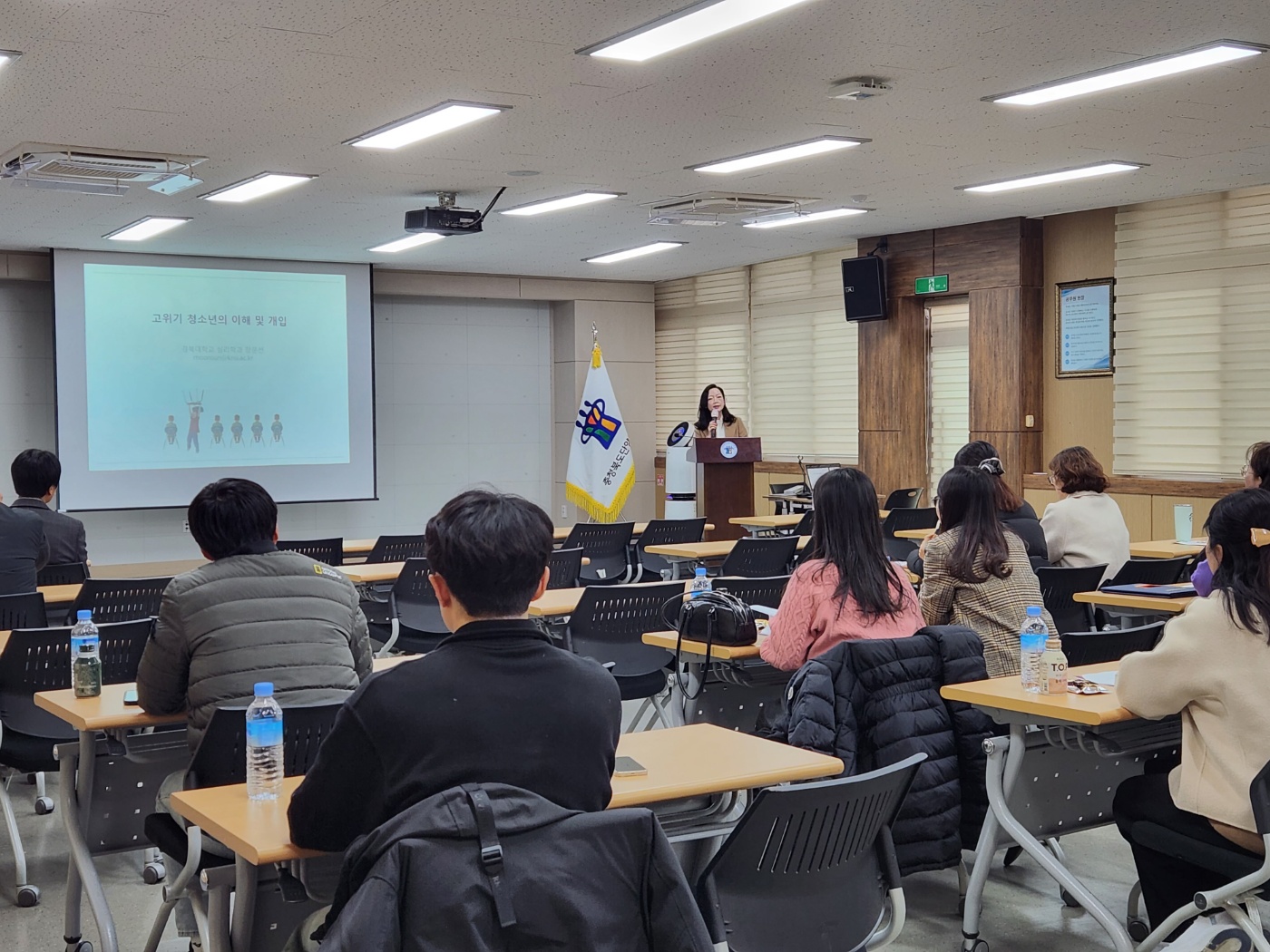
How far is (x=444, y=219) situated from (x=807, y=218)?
2.76 meters

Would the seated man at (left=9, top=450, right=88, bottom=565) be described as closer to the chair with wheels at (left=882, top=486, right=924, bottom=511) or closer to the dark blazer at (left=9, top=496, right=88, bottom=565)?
the dark blazer at (left=9, top=496, right=88, bottom=565)

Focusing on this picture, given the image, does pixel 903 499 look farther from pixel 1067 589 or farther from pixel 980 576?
pixel 980 576

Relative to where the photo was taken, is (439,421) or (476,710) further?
(439,421)

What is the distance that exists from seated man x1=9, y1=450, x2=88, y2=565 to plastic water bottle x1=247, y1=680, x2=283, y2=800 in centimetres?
334

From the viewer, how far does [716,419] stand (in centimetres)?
1102

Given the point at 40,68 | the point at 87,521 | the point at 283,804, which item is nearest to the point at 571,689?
the point at 283,804

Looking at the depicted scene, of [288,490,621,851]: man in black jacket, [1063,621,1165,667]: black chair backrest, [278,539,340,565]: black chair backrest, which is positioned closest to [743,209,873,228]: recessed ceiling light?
[278,539,340,565]: black chair backrest

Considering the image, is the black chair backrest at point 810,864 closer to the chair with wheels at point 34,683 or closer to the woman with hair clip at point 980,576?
the woman with hair clip at point 980,576

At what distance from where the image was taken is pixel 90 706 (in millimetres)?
3227

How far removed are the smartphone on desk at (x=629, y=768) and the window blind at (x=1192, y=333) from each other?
7135 mm

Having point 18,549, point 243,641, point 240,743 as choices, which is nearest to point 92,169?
point 18,549

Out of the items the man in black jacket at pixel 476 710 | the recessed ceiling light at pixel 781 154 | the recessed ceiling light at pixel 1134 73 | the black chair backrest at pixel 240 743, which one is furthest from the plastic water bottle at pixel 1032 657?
the recessed ceiling light at pixel 781 154

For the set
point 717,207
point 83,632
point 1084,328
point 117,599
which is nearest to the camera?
point 83,632

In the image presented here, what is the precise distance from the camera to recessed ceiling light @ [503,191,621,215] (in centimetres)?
820
